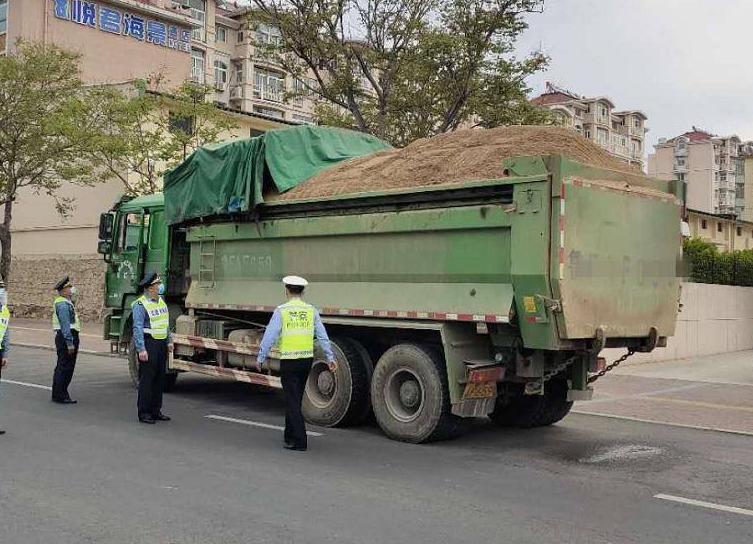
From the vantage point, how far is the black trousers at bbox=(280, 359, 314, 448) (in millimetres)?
7922

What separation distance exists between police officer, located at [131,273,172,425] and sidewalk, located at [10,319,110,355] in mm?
8809

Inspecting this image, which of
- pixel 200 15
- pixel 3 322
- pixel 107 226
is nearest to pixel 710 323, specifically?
pixel 107 226

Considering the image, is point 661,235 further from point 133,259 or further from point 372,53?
point 372,53

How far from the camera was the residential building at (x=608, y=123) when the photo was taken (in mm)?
92562

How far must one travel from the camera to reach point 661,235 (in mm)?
8586

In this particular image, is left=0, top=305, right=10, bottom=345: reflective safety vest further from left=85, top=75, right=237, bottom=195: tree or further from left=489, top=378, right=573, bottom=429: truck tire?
left=85, top=75, right=237, bottom=195: tree

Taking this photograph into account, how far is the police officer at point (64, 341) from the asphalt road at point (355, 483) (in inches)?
24.1

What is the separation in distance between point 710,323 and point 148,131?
1563 cm

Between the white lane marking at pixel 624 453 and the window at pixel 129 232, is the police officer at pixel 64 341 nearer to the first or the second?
the window at pixel 129 232

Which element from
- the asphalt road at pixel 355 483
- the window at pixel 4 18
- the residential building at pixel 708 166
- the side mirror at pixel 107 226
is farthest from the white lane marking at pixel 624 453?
the residential building at pixel 708 166

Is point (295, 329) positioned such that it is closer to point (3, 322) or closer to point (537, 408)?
point (537, 408)

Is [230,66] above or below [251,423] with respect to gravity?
above

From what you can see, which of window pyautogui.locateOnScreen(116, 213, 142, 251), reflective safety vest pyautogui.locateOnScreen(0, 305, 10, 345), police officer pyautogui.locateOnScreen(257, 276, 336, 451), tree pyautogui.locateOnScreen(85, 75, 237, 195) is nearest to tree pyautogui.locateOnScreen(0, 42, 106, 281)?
tree pyautogui.locateOnScreen(85, 75, 237, 195)

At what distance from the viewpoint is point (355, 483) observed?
661 centimetres
